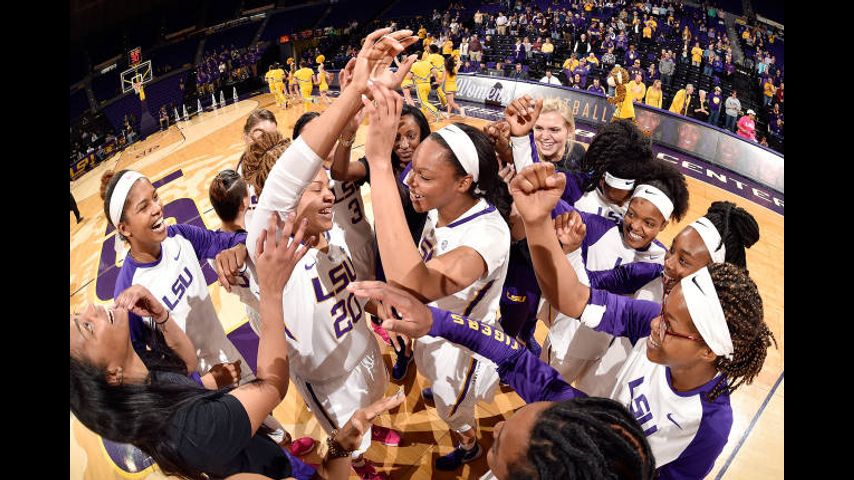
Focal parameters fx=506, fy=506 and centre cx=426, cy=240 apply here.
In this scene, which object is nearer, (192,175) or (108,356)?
(108,356)

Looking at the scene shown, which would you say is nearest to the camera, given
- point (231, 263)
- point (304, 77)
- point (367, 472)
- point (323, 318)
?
point (323, 318)

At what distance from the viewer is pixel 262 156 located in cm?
313

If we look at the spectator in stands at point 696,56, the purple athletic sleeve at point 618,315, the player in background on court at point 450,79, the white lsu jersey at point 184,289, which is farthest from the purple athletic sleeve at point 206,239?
the spectator in stands at point 696,56

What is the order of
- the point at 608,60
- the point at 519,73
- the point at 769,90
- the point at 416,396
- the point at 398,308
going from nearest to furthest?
the point at 398,308 < the point at 416,396 < the point at 769,90 < the point at 608,60 < the point at 519,73

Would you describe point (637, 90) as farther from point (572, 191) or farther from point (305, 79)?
point (572, 191)

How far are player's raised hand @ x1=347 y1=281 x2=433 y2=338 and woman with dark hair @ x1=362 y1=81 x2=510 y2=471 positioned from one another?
0.09 metres

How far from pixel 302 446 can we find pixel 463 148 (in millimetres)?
2691

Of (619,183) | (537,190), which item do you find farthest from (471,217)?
(619,183)

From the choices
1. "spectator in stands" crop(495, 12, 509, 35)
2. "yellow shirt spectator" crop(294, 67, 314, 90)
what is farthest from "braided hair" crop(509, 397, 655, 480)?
"spectator in stands" crop(495, 12, 509, 35)

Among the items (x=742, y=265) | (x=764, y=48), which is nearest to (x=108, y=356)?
(x=742, y=265)

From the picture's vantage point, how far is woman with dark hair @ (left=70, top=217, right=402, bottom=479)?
5.33 ft
